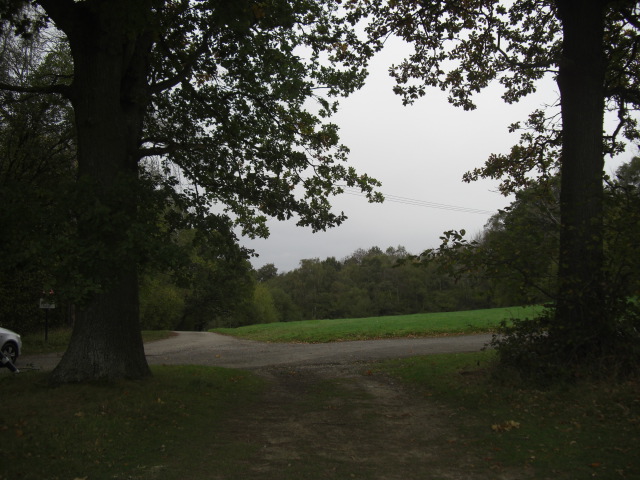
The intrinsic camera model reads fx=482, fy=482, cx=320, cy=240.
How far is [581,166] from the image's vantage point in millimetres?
8781

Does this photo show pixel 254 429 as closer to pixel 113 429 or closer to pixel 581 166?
pixel 113 429

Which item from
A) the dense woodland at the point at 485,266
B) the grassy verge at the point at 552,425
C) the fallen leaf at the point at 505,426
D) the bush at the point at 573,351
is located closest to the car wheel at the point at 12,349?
the dense woodland at the point at 485,266

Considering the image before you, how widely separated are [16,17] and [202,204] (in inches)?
200

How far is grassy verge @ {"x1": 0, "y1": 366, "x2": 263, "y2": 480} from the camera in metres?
5.05

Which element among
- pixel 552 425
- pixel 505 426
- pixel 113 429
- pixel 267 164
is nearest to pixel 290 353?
pixel 267 164

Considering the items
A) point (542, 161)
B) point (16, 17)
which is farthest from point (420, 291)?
point (16, 17)

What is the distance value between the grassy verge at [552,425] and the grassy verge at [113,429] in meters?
3.11

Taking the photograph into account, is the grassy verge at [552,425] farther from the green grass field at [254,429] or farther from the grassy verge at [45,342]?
the grassy verge at [45,342]

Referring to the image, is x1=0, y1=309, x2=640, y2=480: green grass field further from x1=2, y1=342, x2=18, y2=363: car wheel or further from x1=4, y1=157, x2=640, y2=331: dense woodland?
x1=2, y1=342, x2=18, y2=363: car wheel

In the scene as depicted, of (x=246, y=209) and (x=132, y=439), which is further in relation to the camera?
(x=246, y=209)

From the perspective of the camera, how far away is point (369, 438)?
245 inches

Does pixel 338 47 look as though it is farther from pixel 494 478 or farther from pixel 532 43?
pixel 494 478

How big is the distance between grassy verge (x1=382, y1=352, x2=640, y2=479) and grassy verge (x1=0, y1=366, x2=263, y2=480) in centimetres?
311

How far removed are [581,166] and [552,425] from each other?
191 inches
